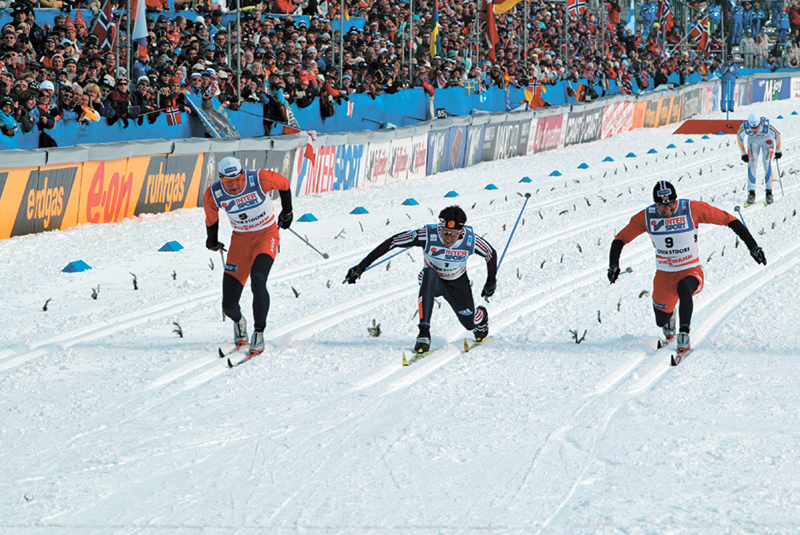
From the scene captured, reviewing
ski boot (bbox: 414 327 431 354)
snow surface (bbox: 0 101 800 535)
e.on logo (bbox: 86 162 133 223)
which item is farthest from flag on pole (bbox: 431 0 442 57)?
ski boot (bbox: 414 327 431 354)

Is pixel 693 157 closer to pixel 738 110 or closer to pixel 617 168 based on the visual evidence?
Answer: pixel 617 168

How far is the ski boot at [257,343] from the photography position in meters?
8.38

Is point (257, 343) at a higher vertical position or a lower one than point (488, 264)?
lower

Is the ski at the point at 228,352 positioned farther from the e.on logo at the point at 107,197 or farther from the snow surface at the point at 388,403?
the e.on logo at the point at 107,197

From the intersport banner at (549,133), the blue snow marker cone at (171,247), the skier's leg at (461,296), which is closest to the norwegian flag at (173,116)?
the blue snow marker cone at (171,247)

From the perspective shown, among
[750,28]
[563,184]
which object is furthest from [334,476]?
[750,28]

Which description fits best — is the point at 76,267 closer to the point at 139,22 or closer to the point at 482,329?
the point at 482,329

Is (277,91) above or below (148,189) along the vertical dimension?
above

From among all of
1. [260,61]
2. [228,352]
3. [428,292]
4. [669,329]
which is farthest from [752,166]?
[228,352]

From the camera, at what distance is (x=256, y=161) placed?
1745cm

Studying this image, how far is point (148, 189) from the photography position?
51.1 feet

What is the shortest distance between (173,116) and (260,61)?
3912mm

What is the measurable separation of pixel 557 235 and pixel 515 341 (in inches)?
234

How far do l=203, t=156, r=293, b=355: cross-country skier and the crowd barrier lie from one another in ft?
18.5
